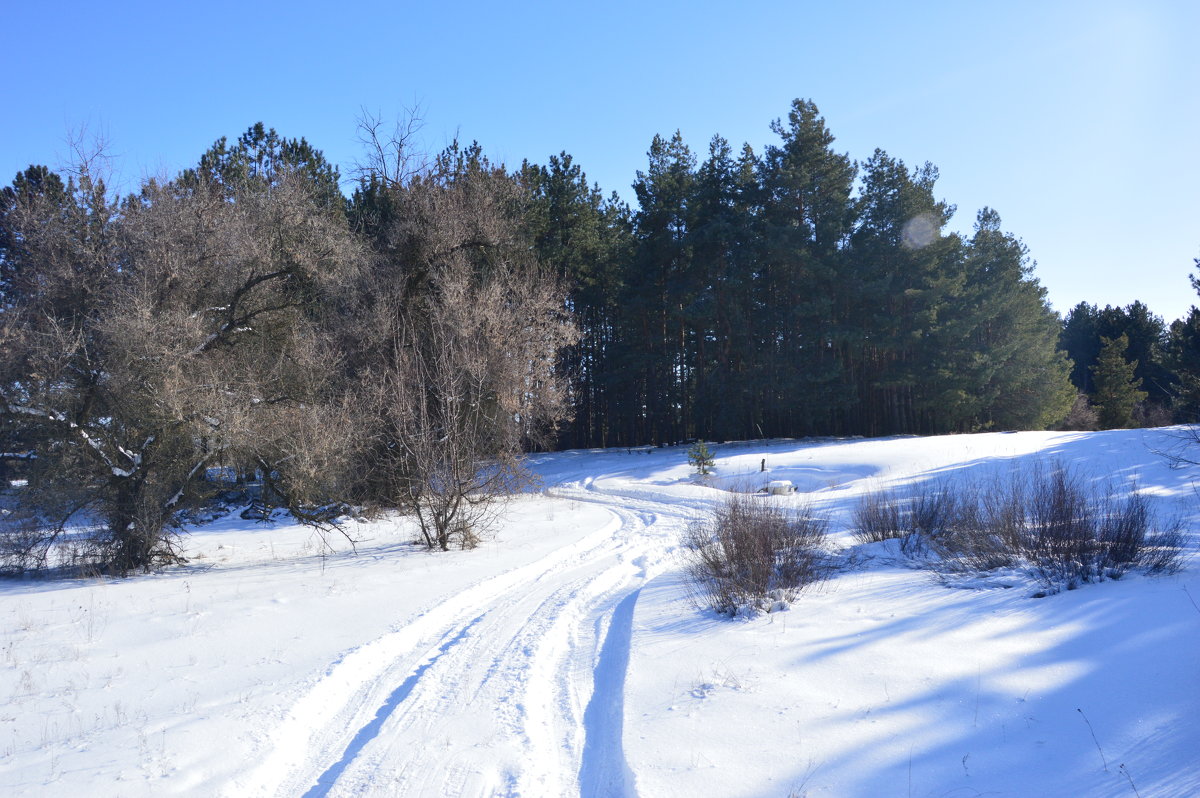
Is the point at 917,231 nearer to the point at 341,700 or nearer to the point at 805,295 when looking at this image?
the point at 805,295

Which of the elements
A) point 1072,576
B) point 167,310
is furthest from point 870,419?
point 167,310

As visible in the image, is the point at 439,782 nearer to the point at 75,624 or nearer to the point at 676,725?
the point at 676,725

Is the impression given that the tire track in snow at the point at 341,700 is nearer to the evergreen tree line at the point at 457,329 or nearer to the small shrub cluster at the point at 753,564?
the small shrub cluster at the point at 753,564

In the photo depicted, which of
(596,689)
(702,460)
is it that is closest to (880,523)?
(596,689)

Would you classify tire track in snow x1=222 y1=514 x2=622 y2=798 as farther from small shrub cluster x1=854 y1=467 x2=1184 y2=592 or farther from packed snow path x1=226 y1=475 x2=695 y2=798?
small shrub cluster x1=854 y1=467 x2=1184 y2=592

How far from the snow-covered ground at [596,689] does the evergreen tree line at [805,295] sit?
87.3ft

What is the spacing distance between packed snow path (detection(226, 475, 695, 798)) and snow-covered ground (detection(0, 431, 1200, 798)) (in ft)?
0.09

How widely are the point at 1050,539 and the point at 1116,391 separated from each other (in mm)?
50699

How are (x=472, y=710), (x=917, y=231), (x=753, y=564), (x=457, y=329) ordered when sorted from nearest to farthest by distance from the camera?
(x=472, y=710), (x=753, y=564), (x=457, y=329), (x=917, y=231)

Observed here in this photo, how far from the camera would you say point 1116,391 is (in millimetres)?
47844

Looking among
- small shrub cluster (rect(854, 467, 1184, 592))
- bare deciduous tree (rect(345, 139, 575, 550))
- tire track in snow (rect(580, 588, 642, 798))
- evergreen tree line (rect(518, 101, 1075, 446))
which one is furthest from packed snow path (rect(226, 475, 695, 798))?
evergreen tree line (rect(518, 101, 1075, 446))

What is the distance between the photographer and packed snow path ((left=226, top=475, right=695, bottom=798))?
414 cm

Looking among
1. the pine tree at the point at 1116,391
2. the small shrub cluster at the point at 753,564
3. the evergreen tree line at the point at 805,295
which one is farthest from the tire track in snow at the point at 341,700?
the pine tree at the point at 1116,391

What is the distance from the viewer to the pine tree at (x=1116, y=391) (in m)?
47.5
